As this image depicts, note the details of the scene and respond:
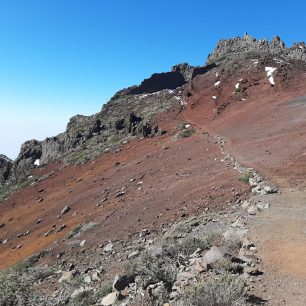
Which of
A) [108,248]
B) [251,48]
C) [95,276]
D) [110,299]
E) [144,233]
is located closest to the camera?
[110,299]

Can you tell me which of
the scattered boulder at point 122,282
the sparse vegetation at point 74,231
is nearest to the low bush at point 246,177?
the sparse vegetation at point 74,231

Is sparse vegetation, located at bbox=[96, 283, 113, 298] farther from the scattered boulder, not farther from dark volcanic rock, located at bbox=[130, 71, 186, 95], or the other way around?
dark volcanic rock, located at bbox=[130, 71, 186, 95]

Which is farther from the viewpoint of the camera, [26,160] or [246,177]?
[26,160]

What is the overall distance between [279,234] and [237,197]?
554 cm

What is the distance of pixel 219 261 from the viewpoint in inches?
370

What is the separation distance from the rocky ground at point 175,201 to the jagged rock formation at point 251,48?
34.5 inches

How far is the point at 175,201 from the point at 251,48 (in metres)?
56.4

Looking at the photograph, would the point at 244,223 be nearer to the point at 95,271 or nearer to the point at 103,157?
the point at 95,271

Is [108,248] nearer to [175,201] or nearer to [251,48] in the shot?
[175,201]

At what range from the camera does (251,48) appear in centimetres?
7106

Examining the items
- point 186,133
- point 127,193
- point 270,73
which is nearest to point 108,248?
point 127,193

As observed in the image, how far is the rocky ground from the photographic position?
31.9ft

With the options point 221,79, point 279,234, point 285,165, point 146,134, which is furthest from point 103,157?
point 279,234

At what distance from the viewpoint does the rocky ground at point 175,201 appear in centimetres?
973
